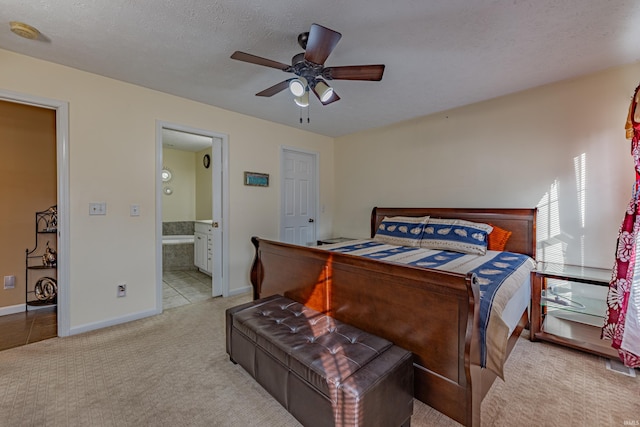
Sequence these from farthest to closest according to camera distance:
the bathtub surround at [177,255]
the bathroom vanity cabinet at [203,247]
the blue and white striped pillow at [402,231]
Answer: the bathtub surround at [177,255]
the bathroom vanity cabinet at [203,247]
the blue and white striped pillow at [402,231]

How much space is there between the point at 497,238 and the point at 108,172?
424 centimetres

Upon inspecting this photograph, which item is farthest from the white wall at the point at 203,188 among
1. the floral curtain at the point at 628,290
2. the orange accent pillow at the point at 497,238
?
the floral curtain at the point at 628,290

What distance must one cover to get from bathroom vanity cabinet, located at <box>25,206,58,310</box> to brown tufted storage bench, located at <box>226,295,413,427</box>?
287cm

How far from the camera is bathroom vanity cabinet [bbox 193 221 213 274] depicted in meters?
4.44

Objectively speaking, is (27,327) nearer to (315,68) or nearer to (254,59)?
(254,59)

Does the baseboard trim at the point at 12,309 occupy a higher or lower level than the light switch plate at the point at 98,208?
lower

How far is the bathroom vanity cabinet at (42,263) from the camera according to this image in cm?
319

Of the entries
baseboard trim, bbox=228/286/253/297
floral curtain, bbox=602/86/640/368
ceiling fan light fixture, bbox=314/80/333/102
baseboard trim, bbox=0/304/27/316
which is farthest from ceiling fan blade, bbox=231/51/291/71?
baseboard trim, bbox=0/304/27/316

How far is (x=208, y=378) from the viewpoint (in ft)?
6.42

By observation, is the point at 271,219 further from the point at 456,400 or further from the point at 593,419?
the point at 593,419

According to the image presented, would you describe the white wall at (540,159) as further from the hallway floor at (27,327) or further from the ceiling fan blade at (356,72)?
the hallway floor at (27,327)

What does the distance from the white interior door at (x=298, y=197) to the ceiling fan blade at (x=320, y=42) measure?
8.76 ft

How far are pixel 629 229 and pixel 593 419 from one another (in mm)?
1365

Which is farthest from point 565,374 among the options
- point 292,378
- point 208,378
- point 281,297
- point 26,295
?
point 26,295
